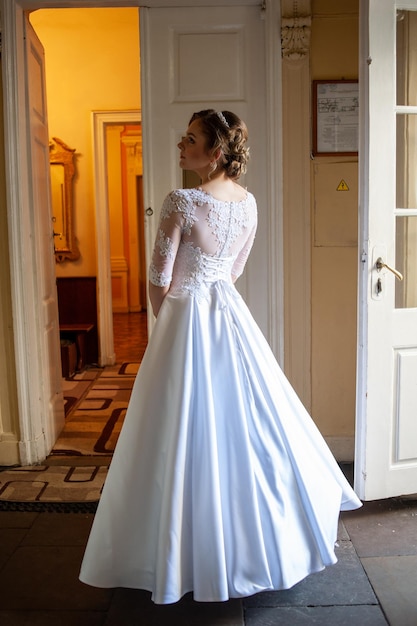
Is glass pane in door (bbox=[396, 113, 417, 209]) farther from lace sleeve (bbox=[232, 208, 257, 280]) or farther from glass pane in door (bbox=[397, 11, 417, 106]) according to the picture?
lace sleeve (bbox=[232, 208, 257, 280])

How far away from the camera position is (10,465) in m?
3.33

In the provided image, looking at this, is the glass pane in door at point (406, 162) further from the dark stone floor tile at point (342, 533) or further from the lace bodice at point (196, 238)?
the dark stone floor tile at point (342, 533)

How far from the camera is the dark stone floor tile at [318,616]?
1.92 meters

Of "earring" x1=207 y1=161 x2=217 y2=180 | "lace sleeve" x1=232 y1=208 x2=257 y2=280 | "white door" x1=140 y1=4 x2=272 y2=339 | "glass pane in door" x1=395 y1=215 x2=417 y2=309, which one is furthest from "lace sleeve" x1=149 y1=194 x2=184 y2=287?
"white door" x1=140 y1=4 x2=272 y2=339

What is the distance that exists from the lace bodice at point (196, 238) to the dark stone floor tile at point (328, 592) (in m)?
1.08

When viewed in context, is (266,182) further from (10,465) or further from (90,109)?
(90,109)

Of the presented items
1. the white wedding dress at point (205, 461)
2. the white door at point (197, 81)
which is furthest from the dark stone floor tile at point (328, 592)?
the white door at point (197, 81)

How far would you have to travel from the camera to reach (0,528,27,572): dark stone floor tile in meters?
2.38

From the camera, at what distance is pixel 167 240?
1.97 meters

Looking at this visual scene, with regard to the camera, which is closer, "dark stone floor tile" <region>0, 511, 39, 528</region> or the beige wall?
"dark stone floor tile" <region>0, 511, 39, 528</region>

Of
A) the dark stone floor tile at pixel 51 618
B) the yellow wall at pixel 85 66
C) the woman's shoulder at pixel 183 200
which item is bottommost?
the dark stone floor tile at pixel 51 618

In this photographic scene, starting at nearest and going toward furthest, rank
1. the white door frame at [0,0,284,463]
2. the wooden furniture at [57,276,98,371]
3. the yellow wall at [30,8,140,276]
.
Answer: the white door frame at [0,0,284,463], the yellow wall at [30,8,140,276], the wooden furniture at [57,276,98,371]

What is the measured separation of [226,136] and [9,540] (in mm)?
1830

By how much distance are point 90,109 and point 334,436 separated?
3989mm
